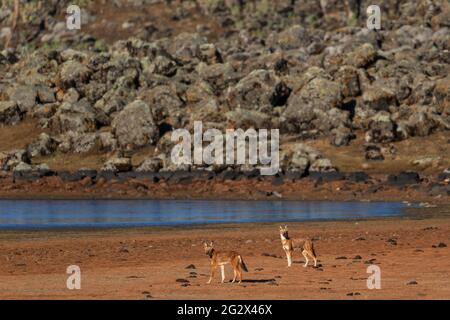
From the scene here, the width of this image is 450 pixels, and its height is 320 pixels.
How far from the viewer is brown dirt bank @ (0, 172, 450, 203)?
64.1 m

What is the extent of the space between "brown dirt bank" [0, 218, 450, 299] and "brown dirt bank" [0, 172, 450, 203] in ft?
62.7

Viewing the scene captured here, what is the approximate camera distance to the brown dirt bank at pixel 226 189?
64.1 meters

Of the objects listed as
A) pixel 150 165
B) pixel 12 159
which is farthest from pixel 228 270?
pixel 12 159

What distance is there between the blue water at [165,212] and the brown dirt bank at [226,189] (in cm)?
314

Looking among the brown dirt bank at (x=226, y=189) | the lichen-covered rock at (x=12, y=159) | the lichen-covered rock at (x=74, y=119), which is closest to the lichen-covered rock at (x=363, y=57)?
the lichen-covered rock at (x=74, y=119)

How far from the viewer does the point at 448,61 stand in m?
98.1

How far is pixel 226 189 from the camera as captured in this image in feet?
226

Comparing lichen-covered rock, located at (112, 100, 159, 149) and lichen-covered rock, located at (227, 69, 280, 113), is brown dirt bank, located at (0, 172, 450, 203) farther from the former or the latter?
lichen-covered rock, located at (227, 69, 280, 113)

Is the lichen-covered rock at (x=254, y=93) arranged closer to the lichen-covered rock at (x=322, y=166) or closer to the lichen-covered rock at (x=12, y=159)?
the lichen-covered rock at (x=322, y=166)

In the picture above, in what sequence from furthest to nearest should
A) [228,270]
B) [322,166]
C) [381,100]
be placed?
1. [381,100]
2. [322,166]
3. [228,270]

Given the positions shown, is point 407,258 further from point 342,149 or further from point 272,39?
point 272,39

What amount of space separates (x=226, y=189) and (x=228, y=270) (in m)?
42.0

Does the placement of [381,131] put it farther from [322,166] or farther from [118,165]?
[118,165]
